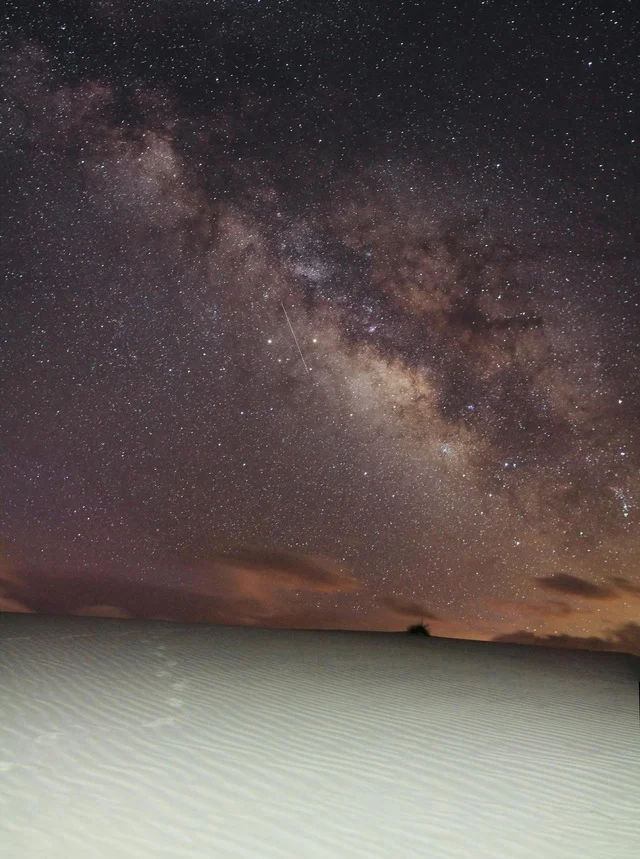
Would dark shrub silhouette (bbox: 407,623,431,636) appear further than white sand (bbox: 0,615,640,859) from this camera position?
Yes

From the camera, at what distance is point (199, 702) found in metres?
7.58

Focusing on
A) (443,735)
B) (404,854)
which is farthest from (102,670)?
(404,854)

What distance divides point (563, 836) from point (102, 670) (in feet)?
22.8

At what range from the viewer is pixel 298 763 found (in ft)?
17.7

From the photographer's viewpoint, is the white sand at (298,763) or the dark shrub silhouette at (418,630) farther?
the dark shrub silhouette at (418,630)

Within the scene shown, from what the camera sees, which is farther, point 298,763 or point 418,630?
point 418,630

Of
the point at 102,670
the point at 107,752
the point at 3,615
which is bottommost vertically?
the point at 107,752

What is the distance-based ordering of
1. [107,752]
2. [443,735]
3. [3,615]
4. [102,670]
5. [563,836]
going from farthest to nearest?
[3,615], [102,670], [443,735], [107,752], [563,836]

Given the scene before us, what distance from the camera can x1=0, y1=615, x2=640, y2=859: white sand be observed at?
3920 mm

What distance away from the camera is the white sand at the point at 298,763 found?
154 inches

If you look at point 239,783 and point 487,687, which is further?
point 487,687

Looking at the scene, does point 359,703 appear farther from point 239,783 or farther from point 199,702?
point 239,783

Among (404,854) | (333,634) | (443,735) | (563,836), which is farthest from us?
(333,634)

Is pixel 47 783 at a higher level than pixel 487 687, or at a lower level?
lower
